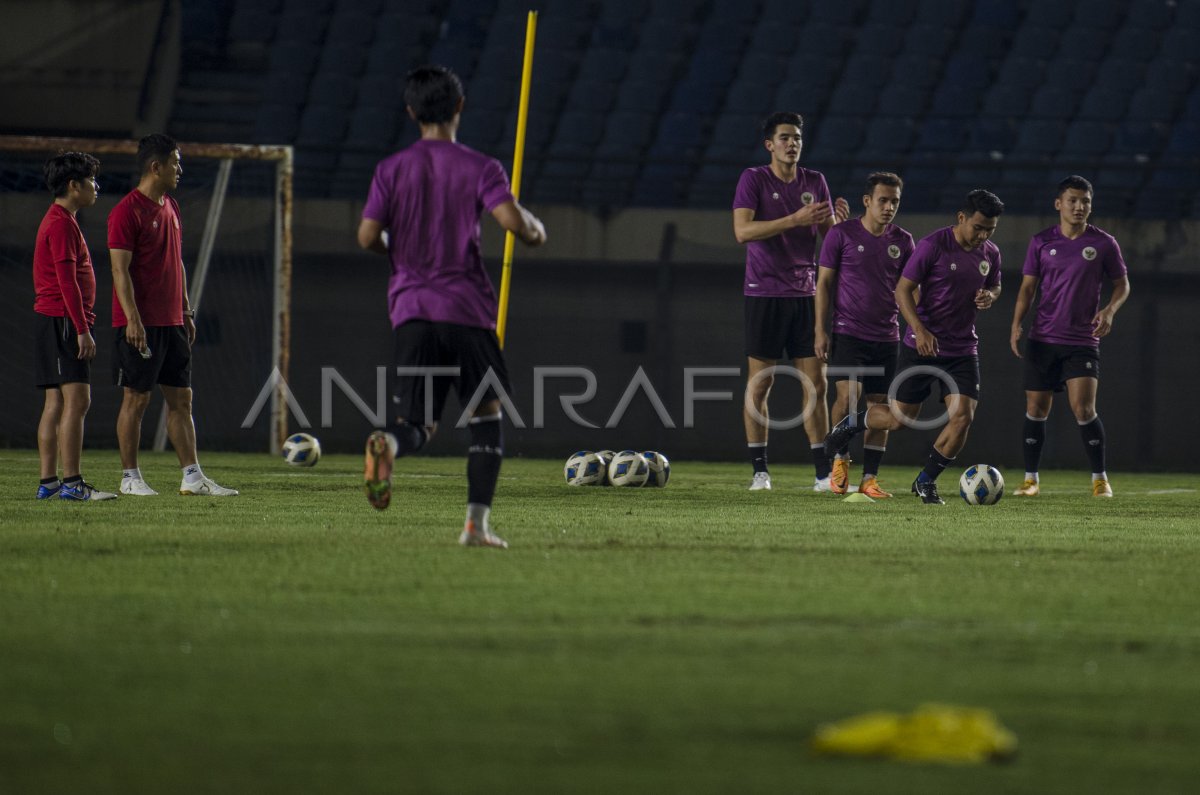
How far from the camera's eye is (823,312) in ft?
30.2

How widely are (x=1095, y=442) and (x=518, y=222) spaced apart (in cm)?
554

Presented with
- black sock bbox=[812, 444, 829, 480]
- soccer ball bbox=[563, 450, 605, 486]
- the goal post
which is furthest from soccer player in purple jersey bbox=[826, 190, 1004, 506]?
the goal post

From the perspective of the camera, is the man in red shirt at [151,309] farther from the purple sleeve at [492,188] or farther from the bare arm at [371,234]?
the purple sleeve at [492,188]

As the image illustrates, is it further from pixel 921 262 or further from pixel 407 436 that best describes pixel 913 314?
pixel 407 436

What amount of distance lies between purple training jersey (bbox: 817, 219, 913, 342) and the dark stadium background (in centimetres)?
593

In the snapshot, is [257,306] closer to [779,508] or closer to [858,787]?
[779,508]

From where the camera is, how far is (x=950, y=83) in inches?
784

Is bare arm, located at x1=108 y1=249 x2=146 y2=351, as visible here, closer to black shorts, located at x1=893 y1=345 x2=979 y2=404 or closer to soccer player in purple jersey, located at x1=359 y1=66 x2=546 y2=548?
soccer player in purple jersey, located at x1=359 y1=66 x2=546 y2=548

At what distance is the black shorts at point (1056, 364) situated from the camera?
971cm

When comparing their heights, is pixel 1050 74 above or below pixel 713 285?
above

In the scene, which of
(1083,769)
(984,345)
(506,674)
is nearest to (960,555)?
(506,674)

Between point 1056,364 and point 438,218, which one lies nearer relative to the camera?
point 438,218

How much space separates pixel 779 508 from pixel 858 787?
567 centimetres

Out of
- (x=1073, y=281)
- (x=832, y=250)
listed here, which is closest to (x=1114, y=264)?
(x=1073, y=281)
